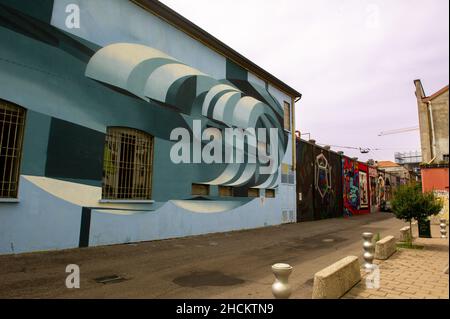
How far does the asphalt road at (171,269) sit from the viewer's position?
5.27m

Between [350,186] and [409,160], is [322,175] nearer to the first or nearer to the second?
[350,186]

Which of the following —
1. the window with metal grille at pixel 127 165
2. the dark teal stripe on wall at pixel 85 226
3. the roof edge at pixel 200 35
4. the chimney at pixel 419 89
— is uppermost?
the chimney at pixel 419 89

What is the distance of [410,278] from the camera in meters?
6.22

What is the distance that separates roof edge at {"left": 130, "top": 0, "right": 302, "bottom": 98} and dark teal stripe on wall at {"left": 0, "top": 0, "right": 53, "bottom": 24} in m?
3.22

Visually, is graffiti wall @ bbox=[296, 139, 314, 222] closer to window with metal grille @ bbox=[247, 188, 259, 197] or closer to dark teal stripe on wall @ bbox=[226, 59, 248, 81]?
window with metal grille @ bbox=[247, 188, 259, 197]

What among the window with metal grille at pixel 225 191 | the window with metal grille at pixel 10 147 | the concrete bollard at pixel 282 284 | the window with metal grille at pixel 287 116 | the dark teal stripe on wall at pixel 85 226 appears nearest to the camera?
the concrete bollard at pixel 282 284

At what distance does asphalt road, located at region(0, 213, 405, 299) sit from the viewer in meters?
5.27

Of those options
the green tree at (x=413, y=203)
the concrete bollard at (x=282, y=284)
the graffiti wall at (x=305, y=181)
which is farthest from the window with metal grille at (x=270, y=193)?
the concrete bollard at (x=282, y=284)

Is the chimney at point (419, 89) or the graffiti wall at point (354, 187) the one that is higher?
the chimney at point (419, 89)

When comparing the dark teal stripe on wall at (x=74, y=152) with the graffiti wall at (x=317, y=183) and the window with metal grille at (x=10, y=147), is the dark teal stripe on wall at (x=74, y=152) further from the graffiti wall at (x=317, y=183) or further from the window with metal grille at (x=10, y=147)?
the graffiti wall at (x=317, y=183)

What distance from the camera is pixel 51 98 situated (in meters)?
8.75

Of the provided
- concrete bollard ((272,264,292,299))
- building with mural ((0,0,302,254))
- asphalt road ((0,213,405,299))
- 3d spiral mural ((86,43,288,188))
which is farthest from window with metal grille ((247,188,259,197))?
concrete bollard ((272,264,292,299))

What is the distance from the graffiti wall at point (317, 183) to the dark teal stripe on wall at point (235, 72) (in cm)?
732

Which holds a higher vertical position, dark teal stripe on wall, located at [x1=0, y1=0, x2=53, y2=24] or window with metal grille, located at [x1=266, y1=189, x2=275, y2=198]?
dark teal stripe on wall, located at [x1=0, y1=0, x2=53, y2=24]
